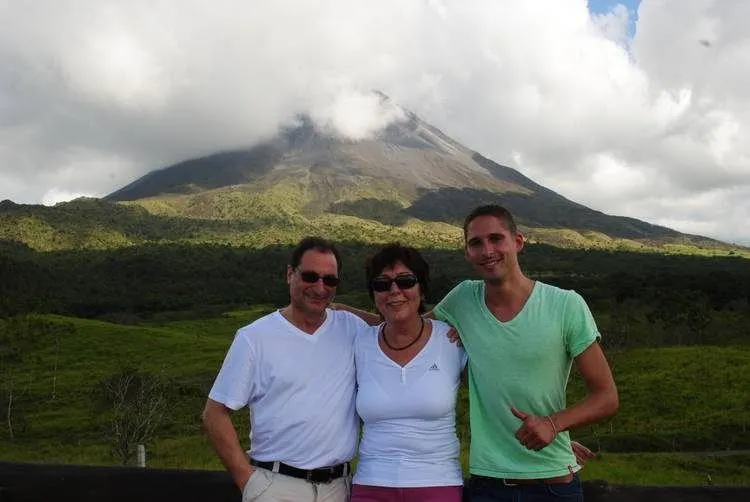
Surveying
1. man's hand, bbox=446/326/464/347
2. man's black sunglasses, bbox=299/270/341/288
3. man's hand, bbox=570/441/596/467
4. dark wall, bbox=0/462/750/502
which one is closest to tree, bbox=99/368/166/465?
dark wall, bbox=0/462/750/502

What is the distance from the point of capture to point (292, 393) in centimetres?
306

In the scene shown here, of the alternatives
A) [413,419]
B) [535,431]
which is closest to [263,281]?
[413,419]

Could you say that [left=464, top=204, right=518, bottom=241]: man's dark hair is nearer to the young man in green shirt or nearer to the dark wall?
the young man in green shirt

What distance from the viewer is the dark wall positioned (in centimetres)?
301

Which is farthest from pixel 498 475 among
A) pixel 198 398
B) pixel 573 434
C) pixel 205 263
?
pixel 205 263

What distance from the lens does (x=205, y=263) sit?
120000mm

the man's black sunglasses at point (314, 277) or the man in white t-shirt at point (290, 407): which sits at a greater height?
the man's black sunglasses at point (314, 277)

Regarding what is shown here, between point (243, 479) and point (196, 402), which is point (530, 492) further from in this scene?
point (196, 402)

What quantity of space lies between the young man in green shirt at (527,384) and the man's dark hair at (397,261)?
374mm

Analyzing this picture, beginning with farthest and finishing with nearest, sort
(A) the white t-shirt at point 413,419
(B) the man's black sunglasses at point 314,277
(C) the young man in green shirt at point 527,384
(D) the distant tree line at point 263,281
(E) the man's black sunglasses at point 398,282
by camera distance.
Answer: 1. (D) the distant tree line at point 263,281
2. (B) the man's black sunglasses at point 314,277
3. (E) the man's black sunglasses at point 398,282
4. (A) the white t-shirt at point 413,419
5. (C) the young man in green shirt at point 527,384

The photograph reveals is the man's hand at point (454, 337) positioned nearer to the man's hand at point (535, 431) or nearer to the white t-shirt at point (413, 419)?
the white t-shirt at point (413, 419)

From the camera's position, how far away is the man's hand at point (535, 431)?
8.63 feet

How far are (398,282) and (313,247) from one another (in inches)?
18.9

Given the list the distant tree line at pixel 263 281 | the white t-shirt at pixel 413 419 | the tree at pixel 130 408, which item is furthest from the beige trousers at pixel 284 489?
the distant tree line at pixel 263 281
